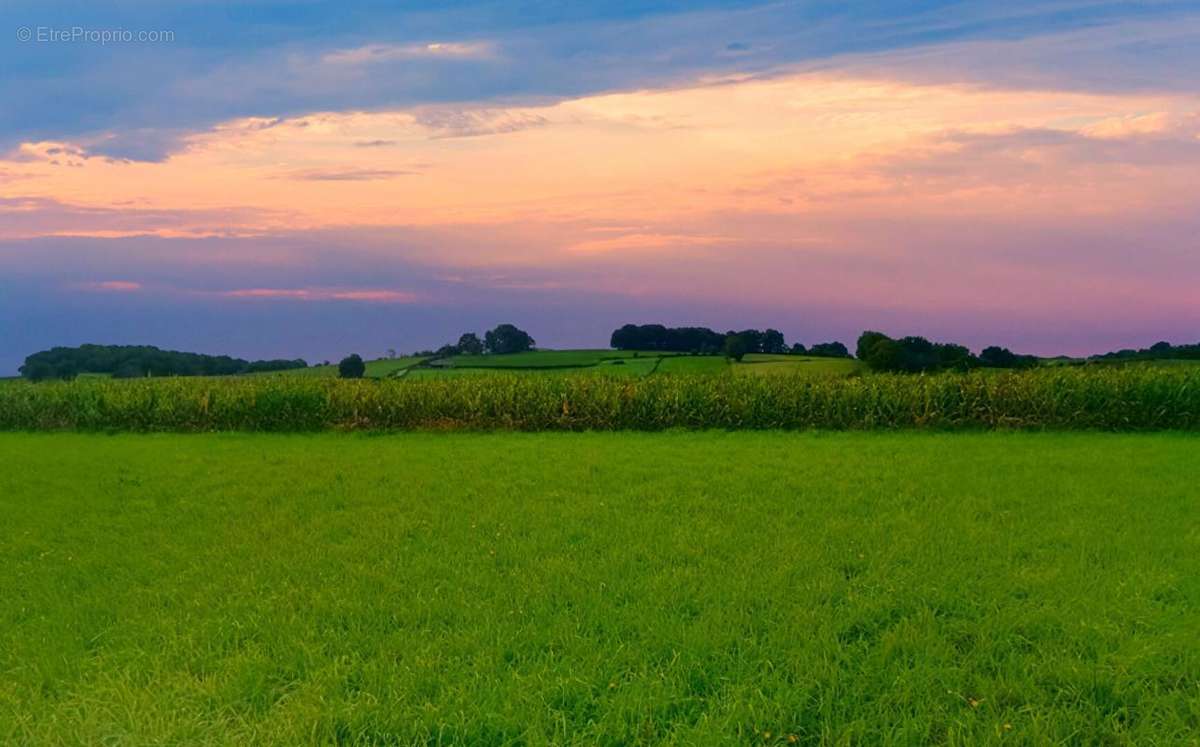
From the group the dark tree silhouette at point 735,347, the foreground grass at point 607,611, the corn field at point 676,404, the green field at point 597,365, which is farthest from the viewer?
the dark tree silhouette at point 735,347

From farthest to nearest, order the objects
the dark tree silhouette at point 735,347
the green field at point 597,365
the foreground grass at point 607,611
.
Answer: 1. the dark tree silhouette at point 735,347
2. the green field at point 597,365
3. the foreground grass at point 607,611

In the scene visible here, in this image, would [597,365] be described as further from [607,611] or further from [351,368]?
[607,611]

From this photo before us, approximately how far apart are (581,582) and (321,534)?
2.96 metres

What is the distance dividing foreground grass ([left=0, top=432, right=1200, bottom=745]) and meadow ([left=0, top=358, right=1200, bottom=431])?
6.22m

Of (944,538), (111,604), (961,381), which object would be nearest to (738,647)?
(944,538)

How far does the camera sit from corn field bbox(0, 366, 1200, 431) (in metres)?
16.4

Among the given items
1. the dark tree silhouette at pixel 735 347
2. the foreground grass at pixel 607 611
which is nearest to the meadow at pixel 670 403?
the dark tree silhouette at pixel 735 347

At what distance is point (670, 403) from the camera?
16.8 meters

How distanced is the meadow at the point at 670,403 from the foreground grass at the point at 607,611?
6217mm

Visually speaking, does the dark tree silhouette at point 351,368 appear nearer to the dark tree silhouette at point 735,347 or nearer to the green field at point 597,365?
the green field at point 597,365

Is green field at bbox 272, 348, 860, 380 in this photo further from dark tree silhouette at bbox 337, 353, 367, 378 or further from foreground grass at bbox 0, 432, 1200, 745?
foreground grass at bbox 0, 432, 1200, 745

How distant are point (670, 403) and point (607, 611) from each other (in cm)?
1146

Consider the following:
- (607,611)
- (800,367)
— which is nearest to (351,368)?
(800,367)

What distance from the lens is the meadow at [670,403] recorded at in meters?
16.4
